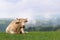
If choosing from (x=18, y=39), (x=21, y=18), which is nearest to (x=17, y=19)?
(x=21, y=18)

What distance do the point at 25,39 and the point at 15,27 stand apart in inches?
153

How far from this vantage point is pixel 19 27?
12531 mm

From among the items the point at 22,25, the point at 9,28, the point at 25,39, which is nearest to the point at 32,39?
the point at 25,39

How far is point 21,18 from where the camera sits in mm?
12234

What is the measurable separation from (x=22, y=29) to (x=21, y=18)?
0.63 m

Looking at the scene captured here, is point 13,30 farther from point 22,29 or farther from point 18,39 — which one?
point 18,39

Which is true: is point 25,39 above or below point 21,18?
below

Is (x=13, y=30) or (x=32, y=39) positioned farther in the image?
(x=13, y=30)

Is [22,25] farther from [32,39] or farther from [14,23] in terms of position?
[32,39]

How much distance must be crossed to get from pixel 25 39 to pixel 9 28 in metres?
4.16

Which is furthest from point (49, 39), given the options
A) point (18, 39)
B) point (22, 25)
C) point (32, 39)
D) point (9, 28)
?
point (9, 28)

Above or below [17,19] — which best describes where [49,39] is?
below

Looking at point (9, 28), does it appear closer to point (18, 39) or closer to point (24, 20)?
point (24, 20)

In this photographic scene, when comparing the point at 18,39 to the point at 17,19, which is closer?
the point at 18,39
